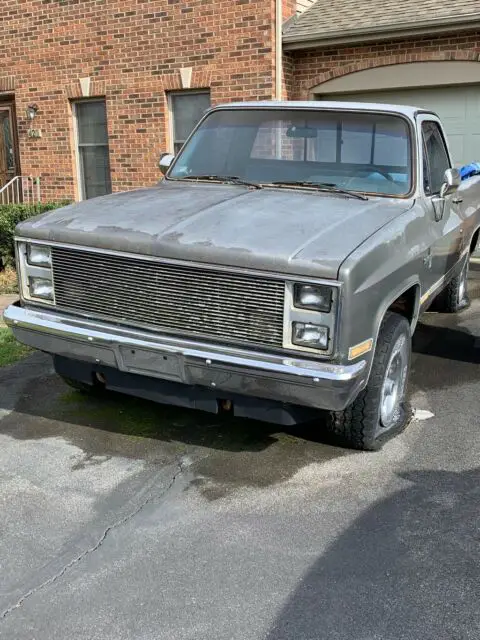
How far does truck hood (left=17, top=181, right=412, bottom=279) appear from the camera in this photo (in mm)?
3205

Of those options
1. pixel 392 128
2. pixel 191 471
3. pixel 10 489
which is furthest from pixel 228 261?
pixel 392 128

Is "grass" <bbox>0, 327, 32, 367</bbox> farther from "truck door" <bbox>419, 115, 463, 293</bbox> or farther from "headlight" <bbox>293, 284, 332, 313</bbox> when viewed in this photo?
"truck door" <bbox>419, 115, 463, 293</bbox>

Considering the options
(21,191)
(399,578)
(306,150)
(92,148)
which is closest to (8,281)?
(92,148)

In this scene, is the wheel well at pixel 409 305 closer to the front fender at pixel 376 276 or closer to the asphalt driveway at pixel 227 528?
the front fender at pixel 376 276

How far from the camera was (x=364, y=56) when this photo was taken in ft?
33.0

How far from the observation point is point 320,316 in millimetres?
3146

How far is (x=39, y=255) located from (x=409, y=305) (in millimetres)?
2304

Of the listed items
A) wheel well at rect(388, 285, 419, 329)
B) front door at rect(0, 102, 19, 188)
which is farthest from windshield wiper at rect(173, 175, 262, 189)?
front door at rect(0, 102, 19, 188)

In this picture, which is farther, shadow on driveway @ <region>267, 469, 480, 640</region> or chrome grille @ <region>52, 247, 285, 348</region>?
chrome grille @ <region>52, 247, 285, 348</region>

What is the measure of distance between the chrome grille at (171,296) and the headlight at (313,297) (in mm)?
78

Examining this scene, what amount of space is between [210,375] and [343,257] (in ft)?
2.95

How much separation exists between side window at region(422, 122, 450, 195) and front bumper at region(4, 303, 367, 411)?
1.96 metres

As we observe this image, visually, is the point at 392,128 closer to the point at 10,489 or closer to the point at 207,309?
the point at 207,309

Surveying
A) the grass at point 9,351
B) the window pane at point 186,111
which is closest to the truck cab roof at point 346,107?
the grass at point 9,351
